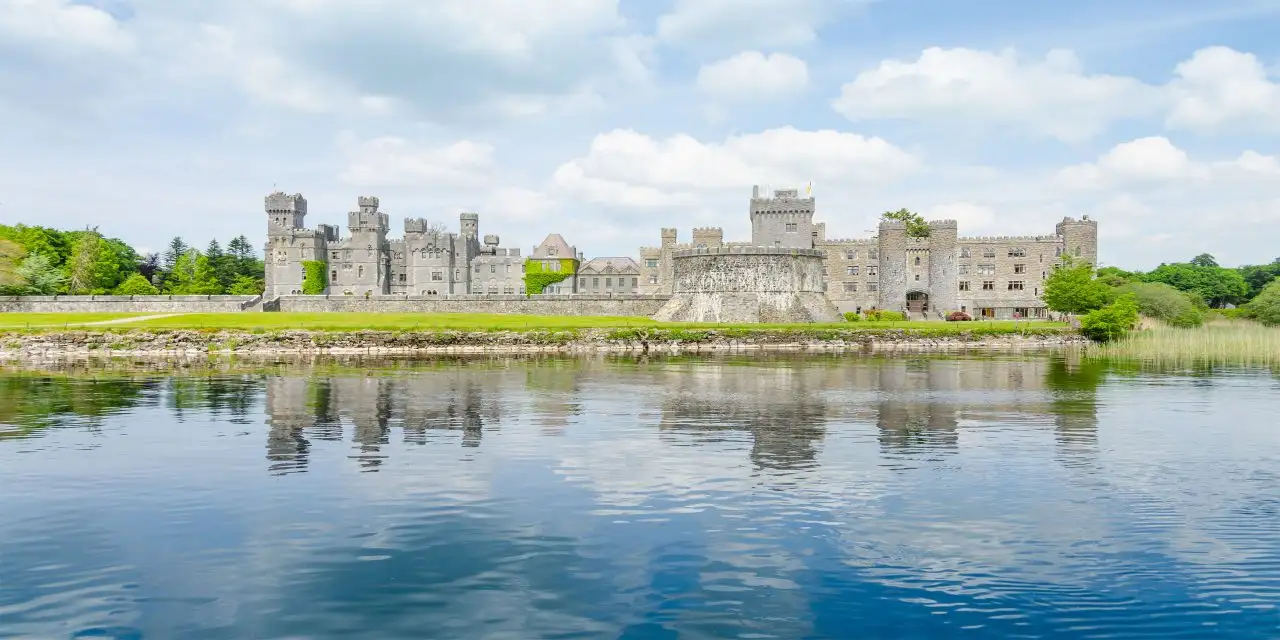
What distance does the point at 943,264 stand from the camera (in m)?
87.3

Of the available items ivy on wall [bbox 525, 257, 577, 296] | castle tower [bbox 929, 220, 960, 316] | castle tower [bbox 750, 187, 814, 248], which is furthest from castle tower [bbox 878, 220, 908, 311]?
ivy on wall [bbox 525, 257, 577, 296]

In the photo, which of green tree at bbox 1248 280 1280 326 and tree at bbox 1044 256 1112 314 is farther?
tree at bbox 1044 256 1112 314

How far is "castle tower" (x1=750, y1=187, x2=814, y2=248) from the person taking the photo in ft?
288

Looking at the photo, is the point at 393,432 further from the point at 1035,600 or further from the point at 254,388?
the point at 1035,600

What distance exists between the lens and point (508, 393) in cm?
3117

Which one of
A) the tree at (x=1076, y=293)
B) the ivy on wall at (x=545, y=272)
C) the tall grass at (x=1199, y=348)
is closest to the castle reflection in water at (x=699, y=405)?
the tall grass at (x=1199, y=348)

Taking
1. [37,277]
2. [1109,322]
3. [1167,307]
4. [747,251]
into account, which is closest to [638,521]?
[1109,322]

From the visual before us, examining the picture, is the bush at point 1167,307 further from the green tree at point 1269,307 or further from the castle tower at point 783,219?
the castle tower at point 783,219

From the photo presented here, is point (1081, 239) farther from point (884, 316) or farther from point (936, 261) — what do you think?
point (884, 316)

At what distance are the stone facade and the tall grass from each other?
2847 cm

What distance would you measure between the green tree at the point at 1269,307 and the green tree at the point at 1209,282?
44696 mm

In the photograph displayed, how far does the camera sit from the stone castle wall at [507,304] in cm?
8250

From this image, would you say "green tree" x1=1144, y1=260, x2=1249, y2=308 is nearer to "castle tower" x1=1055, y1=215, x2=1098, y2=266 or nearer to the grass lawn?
"castle tower" x1=1055, y1=215, x2=1098, y2=266

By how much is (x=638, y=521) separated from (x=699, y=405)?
13.9 m
